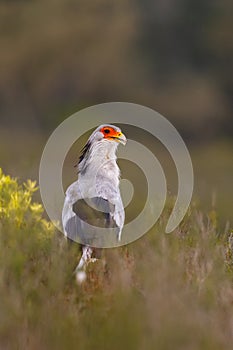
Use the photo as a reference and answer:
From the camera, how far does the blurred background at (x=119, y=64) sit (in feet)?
150

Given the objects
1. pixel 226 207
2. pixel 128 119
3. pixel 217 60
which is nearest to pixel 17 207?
pixel 226 207

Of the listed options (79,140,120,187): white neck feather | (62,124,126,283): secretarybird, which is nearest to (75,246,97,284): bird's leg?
(62,124,126,283): secretarybird

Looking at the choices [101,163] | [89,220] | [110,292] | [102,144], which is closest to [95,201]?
[89,220]

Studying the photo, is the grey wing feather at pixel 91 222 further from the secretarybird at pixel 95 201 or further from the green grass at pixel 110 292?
the green grass at pixel 110 292

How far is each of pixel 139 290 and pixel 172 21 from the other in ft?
158

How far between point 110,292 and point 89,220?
1.02 metres

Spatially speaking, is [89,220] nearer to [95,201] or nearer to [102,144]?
[95,201]

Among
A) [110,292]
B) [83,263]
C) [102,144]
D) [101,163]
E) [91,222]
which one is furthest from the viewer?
[102,144]

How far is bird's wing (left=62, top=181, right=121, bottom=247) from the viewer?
6.52 metres

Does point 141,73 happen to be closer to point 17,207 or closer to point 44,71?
point 44,71

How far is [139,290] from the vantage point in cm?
545

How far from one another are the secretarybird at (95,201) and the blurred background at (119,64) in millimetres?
34279

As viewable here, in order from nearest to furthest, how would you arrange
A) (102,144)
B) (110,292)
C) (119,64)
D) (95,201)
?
(110,292)
(95,201)
(102,144)
(119,64)

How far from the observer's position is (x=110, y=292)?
5.69 meters
